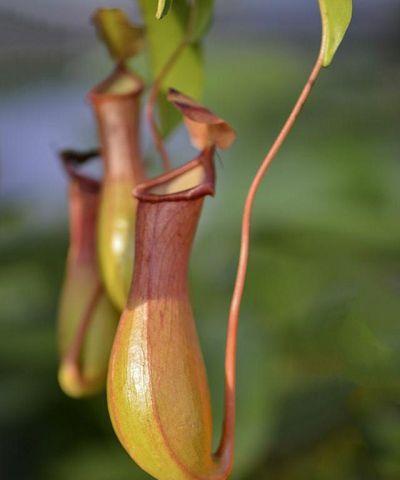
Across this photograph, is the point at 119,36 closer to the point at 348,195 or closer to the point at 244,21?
the point at 348,195

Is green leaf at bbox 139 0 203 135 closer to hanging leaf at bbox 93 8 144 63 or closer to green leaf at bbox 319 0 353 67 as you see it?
hanging leaf at bbox 93 8 144 63

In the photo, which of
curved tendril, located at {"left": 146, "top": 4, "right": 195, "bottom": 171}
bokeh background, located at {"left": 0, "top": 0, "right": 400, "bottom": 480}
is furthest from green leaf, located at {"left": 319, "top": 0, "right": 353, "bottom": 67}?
bokeh background, located at {"left": 0, "top": 0, "right": 400, "bottom": 480}

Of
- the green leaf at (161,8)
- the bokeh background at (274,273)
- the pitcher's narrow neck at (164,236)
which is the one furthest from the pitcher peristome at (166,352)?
the bokeh background at (274,273)

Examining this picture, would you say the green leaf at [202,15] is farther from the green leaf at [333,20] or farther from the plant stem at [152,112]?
the green leaf at [333,20]

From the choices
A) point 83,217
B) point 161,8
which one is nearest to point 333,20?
point 161,8

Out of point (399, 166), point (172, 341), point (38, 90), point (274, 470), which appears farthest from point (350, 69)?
point (172, 341)
